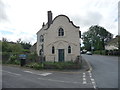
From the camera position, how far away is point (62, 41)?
2138cm

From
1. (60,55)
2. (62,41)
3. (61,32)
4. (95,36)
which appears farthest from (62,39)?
(95,36)

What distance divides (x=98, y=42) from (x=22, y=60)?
6394cm

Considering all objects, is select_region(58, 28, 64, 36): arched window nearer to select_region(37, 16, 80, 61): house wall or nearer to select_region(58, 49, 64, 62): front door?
select_region(37, 16, 80, 61): house wall

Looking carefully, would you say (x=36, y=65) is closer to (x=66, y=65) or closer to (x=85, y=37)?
(x=66, y=65)

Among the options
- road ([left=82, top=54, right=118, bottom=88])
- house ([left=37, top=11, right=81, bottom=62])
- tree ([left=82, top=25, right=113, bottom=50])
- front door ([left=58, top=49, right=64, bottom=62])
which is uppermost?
tree ([left=82, top=25, right=113, bottom=50])

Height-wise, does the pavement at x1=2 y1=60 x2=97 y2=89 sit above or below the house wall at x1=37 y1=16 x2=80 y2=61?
below

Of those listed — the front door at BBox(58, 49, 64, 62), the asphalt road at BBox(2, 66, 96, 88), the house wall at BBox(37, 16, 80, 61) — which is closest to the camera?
the asphalt road at BBox(2, 66, 96, 88)

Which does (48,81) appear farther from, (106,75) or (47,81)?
(106,75)

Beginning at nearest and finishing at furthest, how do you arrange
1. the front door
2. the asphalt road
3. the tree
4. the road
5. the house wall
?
1. the asphalt road
2. the road
3. the house wall
4. the front door
5. the tree

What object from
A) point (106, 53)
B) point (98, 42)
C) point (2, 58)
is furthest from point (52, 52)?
point (98, 42)

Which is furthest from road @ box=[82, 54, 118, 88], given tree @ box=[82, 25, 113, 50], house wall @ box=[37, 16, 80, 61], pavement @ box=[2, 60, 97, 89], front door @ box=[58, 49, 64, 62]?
tree @ box=[82, 25, 113, 50]

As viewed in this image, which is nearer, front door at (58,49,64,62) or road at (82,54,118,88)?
road at (82,54,118,88)

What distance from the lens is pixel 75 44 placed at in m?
21.0

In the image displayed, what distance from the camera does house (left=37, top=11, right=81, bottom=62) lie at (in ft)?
69.3
